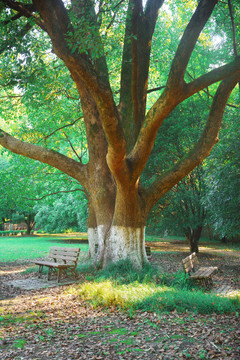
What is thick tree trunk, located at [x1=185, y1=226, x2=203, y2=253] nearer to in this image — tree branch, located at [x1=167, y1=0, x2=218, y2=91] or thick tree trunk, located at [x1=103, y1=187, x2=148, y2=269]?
thick tree trunk, located at [x1=103, y1=187, x2=148, y2=269]

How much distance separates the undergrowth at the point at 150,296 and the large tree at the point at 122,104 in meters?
1.21

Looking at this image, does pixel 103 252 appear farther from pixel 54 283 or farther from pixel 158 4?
pixel 158 4

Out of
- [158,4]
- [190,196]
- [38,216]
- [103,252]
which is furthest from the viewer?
[38,216]

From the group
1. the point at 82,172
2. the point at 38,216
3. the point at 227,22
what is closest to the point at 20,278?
the point at 82,172

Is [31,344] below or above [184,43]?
below

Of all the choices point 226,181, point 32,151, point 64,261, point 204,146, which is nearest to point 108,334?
point 64,261

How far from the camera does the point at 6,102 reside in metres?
13.9

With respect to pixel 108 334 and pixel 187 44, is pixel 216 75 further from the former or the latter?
pixel 108 334

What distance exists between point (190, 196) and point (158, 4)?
8735 millimetres

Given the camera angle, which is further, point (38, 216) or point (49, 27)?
point (38, 216)

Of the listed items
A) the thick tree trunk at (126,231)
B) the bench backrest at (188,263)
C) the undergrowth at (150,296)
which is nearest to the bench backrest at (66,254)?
the thick tree trunk at (126,231)

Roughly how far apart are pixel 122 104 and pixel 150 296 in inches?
248

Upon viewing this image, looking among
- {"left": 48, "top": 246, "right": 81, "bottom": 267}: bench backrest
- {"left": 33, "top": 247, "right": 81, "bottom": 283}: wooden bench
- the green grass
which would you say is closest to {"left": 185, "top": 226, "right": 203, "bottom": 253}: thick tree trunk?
the green grass

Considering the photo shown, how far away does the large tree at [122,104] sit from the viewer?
21.5ft
